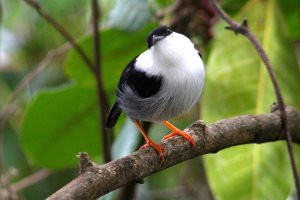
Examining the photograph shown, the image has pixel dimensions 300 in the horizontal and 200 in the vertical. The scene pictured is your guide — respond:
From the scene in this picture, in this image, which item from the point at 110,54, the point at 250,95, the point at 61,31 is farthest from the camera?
the point at 110,54

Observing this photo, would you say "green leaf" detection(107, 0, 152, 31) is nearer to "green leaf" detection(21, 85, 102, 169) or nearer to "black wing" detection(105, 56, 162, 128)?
"green leaf" detection(21, 85, 102, 169)

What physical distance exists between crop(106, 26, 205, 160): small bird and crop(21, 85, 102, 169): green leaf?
0.81 metres

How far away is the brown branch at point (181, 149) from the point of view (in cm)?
134

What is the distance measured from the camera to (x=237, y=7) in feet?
8.45

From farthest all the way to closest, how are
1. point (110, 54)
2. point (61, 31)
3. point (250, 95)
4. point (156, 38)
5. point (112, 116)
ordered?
point (110, 54), point (61, 31), point (250, 95), point (112, 116), point (156, 38)

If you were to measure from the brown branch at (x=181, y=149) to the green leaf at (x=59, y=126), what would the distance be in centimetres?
87

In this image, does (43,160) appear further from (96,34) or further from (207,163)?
(207,163)

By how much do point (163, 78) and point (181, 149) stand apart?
205 millimetres

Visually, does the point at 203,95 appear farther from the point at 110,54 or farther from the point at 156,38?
the point at 156,38

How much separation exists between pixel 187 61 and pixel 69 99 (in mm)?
983

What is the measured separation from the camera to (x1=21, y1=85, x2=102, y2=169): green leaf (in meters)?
2.54

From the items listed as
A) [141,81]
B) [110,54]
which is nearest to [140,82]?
[141,81]

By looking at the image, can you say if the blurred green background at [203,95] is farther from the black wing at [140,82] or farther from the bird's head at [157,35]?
the bird's head at [157,35]

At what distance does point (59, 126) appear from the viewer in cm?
260
